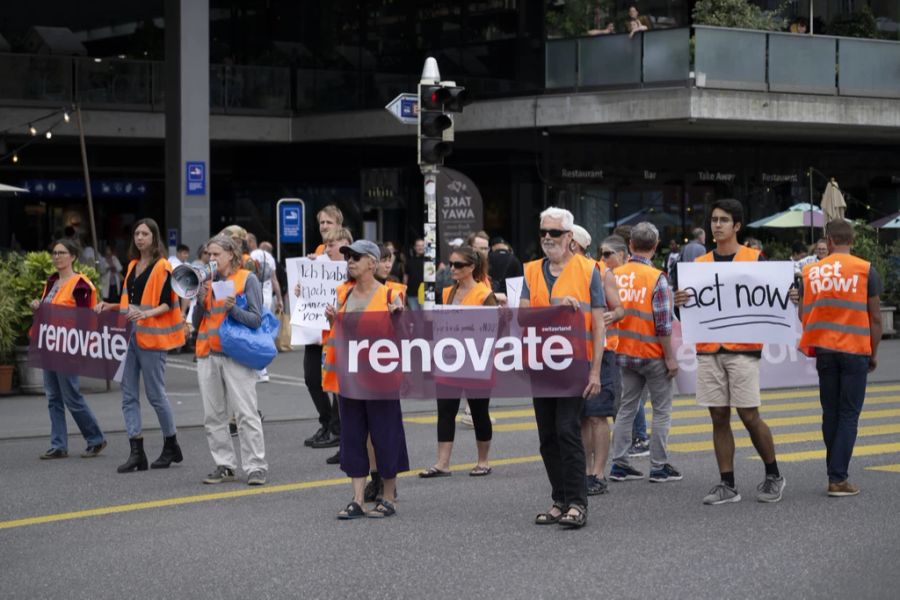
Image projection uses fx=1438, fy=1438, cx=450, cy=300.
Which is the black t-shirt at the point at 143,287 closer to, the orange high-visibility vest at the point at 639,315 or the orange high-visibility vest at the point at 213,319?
the orange high-visibility vest at the point at 213,319

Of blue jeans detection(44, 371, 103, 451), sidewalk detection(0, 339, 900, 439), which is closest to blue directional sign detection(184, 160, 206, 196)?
sidewalk detection(0, 339, 900, 439)

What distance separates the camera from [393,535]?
8.63 metres

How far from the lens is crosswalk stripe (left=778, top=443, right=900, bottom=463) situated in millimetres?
11922

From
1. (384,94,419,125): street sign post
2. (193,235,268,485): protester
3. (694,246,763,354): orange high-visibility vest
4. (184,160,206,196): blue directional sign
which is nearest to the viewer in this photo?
(694,246,763,354): orange high-visibility vest

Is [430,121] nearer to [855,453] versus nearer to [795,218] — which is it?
[855,453]

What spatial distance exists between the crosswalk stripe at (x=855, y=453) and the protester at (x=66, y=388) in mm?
5877

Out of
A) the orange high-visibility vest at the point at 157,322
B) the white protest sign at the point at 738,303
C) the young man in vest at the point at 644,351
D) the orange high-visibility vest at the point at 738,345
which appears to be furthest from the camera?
the orange high-visibility vest at the point at 157,322

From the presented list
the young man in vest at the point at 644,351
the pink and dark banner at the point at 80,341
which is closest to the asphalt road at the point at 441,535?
the young man in vest at the point at 644,351

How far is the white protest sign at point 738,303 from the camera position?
32.3 ft

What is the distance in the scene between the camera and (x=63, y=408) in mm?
12414

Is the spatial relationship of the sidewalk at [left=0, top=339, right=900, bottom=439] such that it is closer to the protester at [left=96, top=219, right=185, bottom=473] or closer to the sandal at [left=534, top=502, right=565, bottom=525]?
the protester at [left=96, top=219, right=185, bottom=473]

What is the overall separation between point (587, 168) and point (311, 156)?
7.71 meters

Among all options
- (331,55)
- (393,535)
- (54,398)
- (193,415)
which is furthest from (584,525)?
(331,55)

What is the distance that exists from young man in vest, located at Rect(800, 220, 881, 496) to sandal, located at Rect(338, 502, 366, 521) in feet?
10.6
